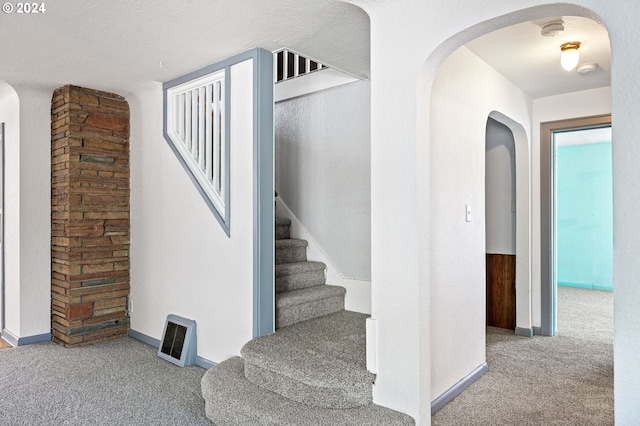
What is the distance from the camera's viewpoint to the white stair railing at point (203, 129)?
10.1 ft

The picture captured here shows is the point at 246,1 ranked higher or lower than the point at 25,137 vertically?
higher

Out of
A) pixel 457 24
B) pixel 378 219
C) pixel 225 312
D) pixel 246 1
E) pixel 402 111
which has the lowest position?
pixel 225 312

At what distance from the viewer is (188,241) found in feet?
11.0

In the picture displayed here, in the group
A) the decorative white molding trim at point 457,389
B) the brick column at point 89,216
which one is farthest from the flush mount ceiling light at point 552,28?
the brick column at point 89,216

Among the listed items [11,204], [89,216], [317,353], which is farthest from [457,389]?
[11,204]

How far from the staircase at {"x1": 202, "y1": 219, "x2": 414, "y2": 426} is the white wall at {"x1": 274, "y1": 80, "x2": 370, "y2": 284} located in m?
0.69

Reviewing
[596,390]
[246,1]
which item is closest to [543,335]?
[596,390]

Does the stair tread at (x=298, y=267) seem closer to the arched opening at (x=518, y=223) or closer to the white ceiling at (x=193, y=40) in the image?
the white ceiling at (x=193, y=40)

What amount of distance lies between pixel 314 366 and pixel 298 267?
127 centimetres

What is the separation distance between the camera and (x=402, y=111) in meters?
2.04

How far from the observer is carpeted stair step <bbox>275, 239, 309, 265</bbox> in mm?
3636

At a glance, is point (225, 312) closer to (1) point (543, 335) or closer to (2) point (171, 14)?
(2) point (171, 14)

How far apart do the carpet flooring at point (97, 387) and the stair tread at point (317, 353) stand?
1.60ft

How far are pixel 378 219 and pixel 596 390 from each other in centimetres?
198
